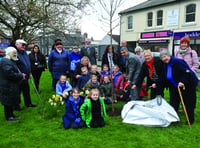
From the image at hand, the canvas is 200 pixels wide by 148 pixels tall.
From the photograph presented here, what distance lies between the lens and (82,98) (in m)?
4.27

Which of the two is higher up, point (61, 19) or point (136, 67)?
point (61, 19)

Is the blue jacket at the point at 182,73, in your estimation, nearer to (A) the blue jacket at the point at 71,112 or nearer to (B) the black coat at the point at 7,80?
(A) the blue jacket at the point at 71,112

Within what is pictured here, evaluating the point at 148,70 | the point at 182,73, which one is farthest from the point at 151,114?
the point at 148,70

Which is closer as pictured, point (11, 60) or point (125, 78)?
point (11, 60)

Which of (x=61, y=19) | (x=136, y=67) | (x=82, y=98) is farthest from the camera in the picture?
(x=61, y=19)

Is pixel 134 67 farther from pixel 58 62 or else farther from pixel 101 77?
pixel 58 62

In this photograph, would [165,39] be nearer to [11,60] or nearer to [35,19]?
[35,19]

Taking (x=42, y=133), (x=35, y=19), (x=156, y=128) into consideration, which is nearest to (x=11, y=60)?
(x=42, y=133)

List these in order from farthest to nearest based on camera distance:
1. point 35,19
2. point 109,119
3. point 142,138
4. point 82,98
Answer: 1. point 35,19
2. point 109,119
3. point 82,98
4. point 142,138

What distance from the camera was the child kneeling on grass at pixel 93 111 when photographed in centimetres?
400

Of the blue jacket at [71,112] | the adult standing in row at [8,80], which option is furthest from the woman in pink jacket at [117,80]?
the adult standing in row at [8,80]

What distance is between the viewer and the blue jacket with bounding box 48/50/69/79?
5.87 metres

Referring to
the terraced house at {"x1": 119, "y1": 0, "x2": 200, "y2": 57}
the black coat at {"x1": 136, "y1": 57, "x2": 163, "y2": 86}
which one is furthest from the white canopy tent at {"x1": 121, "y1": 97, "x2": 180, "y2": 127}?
the terraced house at {"x1": 119, "y1": 0, "x2": 200, "y2": 57}

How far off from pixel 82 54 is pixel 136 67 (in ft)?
8.13
